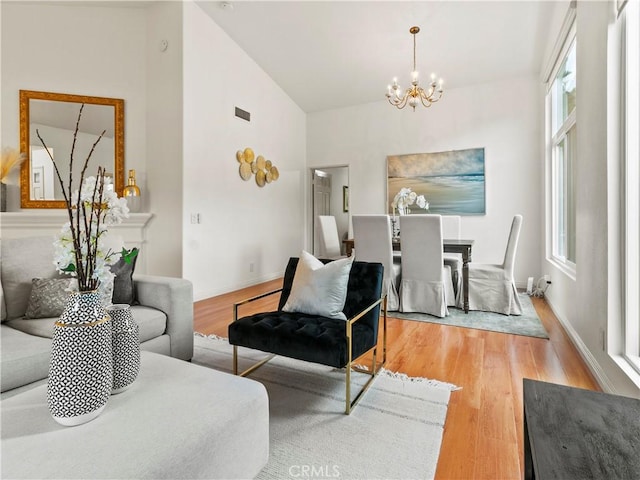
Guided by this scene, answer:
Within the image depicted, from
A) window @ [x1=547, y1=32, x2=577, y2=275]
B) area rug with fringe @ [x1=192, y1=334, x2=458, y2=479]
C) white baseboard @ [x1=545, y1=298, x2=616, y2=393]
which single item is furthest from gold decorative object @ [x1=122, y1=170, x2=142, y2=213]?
window @ [x1=547, y1=32, x2=577, y2=275]

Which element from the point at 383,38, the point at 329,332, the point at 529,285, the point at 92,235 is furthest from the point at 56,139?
the point at 529,285

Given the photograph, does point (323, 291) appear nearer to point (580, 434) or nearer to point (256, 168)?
point (580, 434)

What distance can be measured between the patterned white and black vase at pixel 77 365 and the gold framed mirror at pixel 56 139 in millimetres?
3444

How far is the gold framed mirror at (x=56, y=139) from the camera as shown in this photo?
365 cm

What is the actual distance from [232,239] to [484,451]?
387 centimetres

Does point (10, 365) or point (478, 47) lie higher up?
point (478, 47)

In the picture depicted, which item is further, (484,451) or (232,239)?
(232,239)

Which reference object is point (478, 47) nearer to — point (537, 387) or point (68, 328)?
point (537, 387)

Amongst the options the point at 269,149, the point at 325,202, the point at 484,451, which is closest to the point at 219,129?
the point at 269,149

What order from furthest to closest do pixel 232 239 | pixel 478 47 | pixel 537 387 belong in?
pixel 232 239, pixel 478 47, pixel 537 387

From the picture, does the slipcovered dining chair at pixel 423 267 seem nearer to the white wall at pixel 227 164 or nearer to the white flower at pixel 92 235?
the white wall at pixel 227 164

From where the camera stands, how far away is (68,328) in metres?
0.97

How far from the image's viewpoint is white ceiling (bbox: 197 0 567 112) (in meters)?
3.78

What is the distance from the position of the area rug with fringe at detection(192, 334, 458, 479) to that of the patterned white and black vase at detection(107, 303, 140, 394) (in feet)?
2.04
